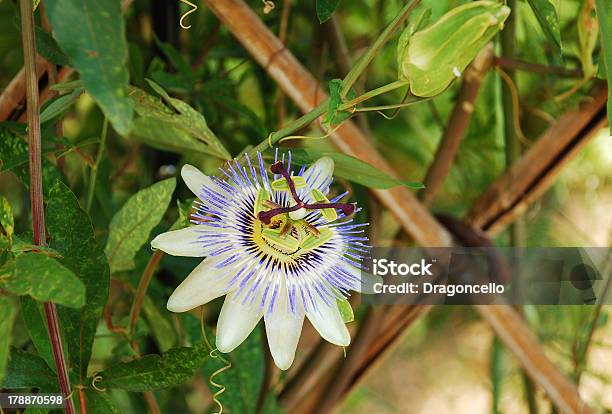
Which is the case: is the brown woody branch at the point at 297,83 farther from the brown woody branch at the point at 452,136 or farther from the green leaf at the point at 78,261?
the green leaf at the point at 78,261

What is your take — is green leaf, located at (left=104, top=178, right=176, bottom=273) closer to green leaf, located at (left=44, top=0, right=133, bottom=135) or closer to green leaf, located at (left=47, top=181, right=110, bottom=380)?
green leaf, located at (left=47, top=181, right=110, bottom=380)

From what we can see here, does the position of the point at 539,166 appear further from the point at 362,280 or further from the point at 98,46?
the point at 98,46

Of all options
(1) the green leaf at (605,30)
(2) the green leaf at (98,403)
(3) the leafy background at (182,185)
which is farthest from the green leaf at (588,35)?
(2) the green leaf at (98,403)

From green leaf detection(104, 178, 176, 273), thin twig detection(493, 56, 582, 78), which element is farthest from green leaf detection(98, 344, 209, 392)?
thin twig detection(493, 56, 582, 78)

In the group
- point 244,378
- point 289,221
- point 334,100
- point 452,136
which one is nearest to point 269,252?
point 289,221

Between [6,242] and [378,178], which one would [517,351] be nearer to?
[378,178]
